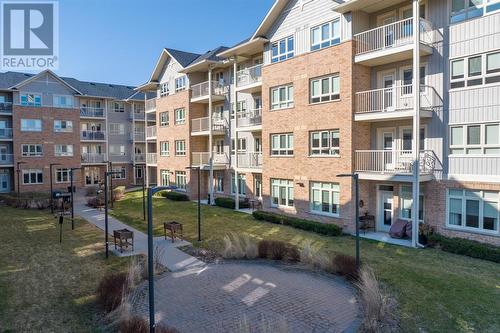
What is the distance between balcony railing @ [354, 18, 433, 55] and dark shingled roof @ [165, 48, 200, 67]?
18754 millimetres

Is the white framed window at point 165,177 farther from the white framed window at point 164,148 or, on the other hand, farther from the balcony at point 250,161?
the balcony at point 250,161

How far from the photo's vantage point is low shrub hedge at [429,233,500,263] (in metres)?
13.1

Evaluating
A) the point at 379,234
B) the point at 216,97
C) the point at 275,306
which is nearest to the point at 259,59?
the point at 216,97

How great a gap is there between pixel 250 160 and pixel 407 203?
37.9 feet

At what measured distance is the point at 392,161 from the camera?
17.2 m

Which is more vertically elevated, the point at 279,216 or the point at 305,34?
the point at 305,34

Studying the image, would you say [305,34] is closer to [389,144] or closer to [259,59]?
[259,59]

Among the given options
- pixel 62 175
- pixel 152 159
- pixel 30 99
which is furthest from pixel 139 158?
pixel 30 99

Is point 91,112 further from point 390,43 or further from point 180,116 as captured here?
point 390,43

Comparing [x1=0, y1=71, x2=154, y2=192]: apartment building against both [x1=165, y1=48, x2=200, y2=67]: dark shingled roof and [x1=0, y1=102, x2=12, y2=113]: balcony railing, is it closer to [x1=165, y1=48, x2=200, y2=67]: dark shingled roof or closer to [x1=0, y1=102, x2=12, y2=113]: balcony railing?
[x1=0, y1=102, x2=12, y2=113]: balcony railing

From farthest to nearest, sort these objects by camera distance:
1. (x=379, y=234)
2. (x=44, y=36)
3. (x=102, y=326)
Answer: (x=44, y=36)
(x=379, y=234)
(x=102, y=326)

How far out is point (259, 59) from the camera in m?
25.3

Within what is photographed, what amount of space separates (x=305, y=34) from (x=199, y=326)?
16914 mm

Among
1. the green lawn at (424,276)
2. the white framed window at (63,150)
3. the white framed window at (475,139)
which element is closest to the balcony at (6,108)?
the white framed window at (63,150)
